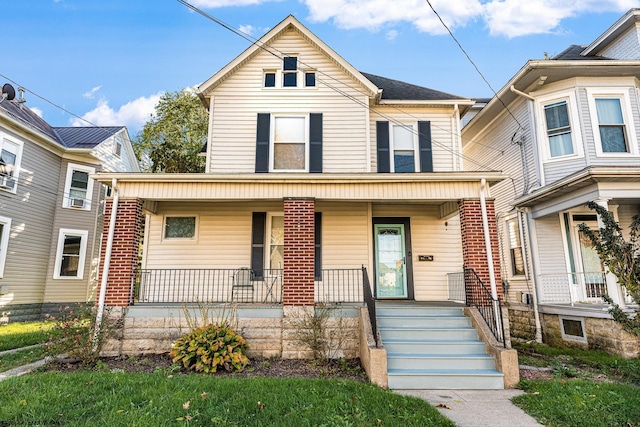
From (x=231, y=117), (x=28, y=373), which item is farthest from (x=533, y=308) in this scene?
(x=28, y=373)

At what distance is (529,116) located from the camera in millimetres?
10188

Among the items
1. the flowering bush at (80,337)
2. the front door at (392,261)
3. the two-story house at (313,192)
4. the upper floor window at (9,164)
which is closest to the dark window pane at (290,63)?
the two-story house at (313,192)

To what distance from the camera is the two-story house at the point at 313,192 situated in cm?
758

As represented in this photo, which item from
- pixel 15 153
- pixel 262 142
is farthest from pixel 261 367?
pixel 15 153

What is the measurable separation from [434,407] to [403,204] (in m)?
5.96

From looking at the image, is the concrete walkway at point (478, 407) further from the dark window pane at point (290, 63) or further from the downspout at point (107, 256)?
the dark window pane at point (290, 63)

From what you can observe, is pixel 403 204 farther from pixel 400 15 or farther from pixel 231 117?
pixel 231 117

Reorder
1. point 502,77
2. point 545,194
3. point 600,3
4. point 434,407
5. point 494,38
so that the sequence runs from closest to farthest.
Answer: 1. point 434,407
2. point 545,194
3. point 502,77
4. point 494,38
5. point 600,3

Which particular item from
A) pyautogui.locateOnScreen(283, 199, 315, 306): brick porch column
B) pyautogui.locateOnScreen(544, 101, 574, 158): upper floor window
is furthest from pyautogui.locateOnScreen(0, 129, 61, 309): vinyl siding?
pyautogui.locateOnScreen(544, 101, 574, 158): upper floor window

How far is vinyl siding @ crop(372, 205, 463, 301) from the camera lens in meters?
9.31

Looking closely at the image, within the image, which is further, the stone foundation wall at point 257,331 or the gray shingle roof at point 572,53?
the gray shingle roof at point 572,53

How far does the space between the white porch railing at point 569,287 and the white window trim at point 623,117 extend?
317cm

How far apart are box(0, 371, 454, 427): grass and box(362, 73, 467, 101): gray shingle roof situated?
8174mm

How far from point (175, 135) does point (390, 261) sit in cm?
1712
